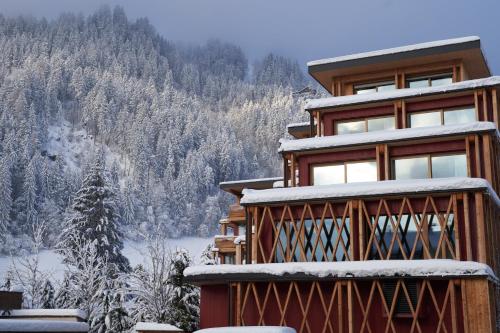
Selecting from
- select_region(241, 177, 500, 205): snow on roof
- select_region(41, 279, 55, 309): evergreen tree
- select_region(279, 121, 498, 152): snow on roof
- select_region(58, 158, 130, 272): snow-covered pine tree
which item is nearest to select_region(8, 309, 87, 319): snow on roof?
select_region(241, 177, 500, 205): snow on roof

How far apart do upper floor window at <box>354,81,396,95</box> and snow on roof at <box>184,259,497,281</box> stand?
10.9 metres

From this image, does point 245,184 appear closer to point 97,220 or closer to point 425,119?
point 425,119

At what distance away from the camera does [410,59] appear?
3200cm

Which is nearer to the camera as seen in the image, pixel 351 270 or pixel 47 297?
pixel 351 270

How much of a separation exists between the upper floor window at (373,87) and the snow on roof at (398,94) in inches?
62.9

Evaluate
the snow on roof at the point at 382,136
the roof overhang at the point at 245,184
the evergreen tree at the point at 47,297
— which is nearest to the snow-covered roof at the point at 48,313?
the snow on roof at the point at 382,136

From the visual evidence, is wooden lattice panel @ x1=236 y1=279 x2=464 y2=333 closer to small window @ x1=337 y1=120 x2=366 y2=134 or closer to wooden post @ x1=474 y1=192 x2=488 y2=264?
wooden post @ x1=474 y1=192 x2=488 y2=264

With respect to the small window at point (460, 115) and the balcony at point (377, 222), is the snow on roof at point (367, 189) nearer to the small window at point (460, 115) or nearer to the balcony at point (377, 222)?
the balcony at point (377, 222)

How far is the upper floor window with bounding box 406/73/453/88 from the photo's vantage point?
32438 millimetres

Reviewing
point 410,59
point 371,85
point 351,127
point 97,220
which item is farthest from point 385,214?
point 97,220

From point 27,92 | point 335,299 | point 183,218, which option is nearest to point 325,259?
point 335,299

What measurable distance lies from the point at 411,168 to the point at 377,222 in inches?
145

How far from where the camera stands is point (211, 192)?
5610 inches

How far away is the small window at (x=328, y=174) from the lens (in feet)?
103
